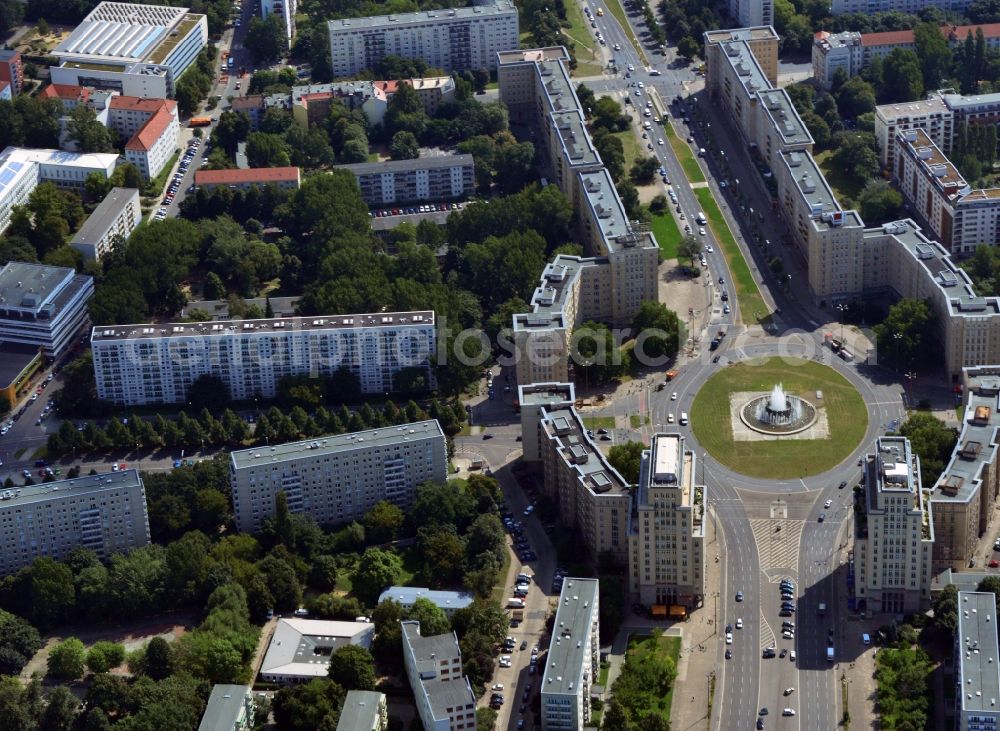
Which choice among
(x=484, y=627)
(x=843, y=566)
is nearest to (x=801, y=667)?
(x=843, y=566)

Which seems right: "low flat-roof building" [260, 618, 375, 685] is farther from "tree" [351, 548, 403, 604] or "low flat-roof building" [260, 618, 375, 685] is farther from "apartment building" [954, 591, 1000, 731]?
"apartment building" [954, 591, 1000, 731]

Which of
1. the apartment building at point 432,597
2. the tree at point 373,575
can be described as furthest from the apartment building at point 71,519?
the apartment building at point 432,597

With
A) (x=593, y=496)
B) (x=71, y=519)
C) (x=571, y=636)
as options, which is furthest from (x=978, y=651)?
(x=71, y=519)

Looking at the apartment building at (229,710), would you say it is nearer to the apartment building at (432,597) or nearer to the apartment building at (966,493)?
the apartment building at (432,597)

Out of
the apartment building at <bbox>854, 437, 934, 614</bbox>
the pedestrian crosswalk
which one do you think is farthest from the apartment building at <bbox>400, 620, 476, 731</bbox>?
the apartment building at <bbox>854, 437, 934, 614</bbox>

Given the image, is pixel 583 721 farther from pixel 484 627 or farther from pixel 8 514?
pixel 8 514

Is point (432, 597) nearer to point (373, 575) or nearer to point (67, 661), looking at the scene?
point (373, 575)
